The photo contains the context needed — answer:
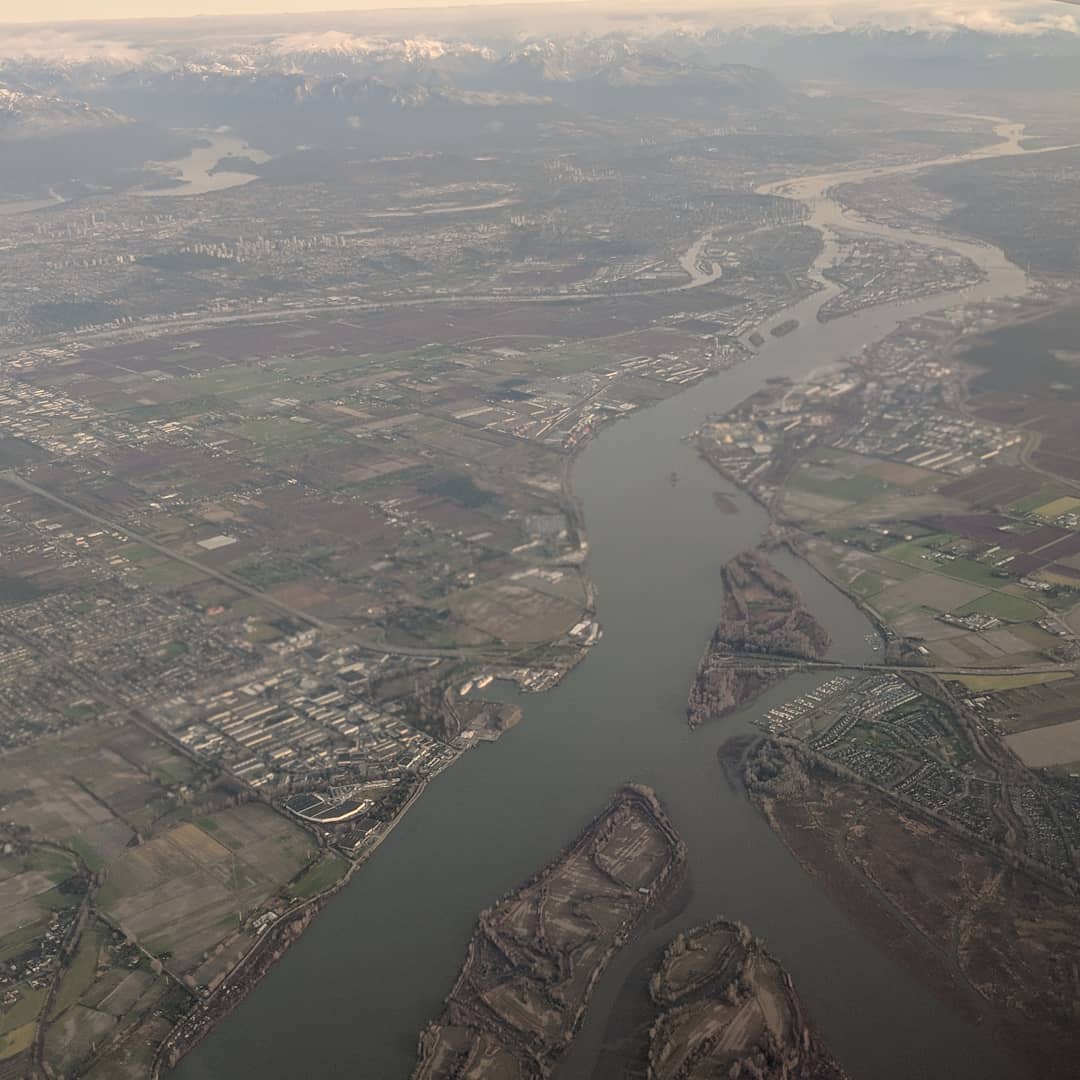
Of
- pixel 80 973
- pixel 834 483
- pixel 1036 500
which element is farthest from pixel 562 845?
pixel 1036 500

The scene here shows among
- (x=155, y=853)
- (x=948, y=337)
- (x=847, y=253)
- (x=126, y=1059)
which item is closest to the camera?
(x=126, y=1059)

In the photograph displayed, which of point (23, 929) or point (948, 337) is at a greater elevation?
point (23, 929)

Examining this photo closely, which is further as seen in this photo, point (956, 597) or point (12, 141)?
point (12, 141)

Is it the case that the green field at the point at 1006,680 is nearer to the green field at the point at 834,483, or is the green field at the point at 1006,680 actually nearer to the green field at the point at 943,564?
the green field at the point at 943,564

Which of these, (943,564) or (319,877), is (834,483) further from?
(319,877)

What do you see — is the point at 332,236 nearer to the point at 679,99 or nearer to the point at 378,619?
the point at 378,619

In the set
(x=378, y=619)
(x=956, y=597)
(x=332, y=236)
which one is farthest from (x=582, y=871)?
(x=332, y=236)

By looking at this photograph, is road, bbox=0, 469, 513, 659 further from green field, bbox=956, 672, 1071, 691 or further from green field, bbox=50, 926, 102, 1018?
green field, bbox=50, 926, 102, 1018
